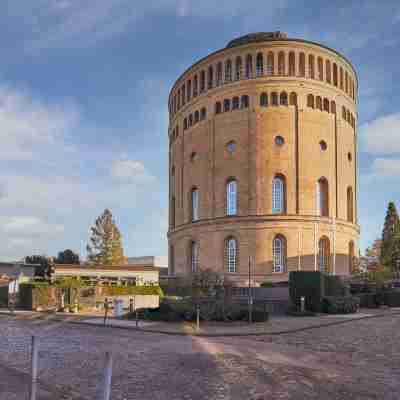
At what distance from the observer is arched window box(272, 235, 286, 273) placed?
5028 cm

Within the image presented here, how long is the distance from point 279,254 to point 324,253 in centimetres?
497

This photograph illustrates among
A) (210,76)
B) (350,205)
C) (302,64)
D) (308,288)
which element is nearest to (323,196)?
(350,205)

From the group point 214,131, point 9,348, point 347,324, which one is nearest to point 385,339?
point 347,324

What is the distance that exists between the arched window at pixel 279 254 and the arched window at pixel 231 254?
3936 millimetres

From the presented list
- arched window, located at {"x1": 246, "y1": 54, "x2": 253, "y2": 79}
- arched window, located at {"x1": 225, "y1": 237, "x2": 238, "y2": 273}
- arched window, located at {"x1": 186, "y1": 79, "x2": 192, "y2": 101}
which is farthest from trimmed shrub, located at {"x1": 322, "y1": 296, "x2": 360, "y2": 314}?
arched window, located at {"x1": 186, "y1": 79, "x2": 192, "y2": 101}

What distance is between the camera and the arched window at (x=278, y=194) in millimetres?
51625

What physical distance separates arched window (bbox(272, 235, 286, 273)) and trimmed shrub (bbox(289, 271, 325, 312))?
16377 mm

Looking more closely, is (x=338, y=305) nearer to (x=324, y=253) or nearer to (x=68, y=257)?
(x=324, y=253)

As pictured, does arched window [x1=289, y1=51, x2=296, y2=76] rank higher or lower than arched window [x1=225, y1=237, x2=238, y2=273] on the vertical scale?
higher

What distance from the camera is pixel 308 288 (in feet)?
108

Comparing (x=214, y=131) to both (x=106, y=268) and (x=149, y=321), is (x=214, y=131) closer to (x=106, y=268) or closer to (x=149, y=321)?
(x=106, y=268)

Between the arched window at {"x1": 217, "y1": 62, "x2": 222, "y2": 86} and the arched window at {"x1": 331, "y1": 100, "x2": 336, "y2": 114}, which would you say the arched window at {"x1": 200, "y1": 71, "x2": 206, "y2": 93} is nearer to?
the arched window at {"x1": 217, "y1": 62, "x2": 222, "y2": 86}

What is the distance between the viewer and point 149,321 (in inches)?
963

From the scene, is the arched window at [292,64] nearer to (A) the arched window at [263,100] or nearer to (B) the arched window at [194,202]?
(A) the arched window at [263,100]
